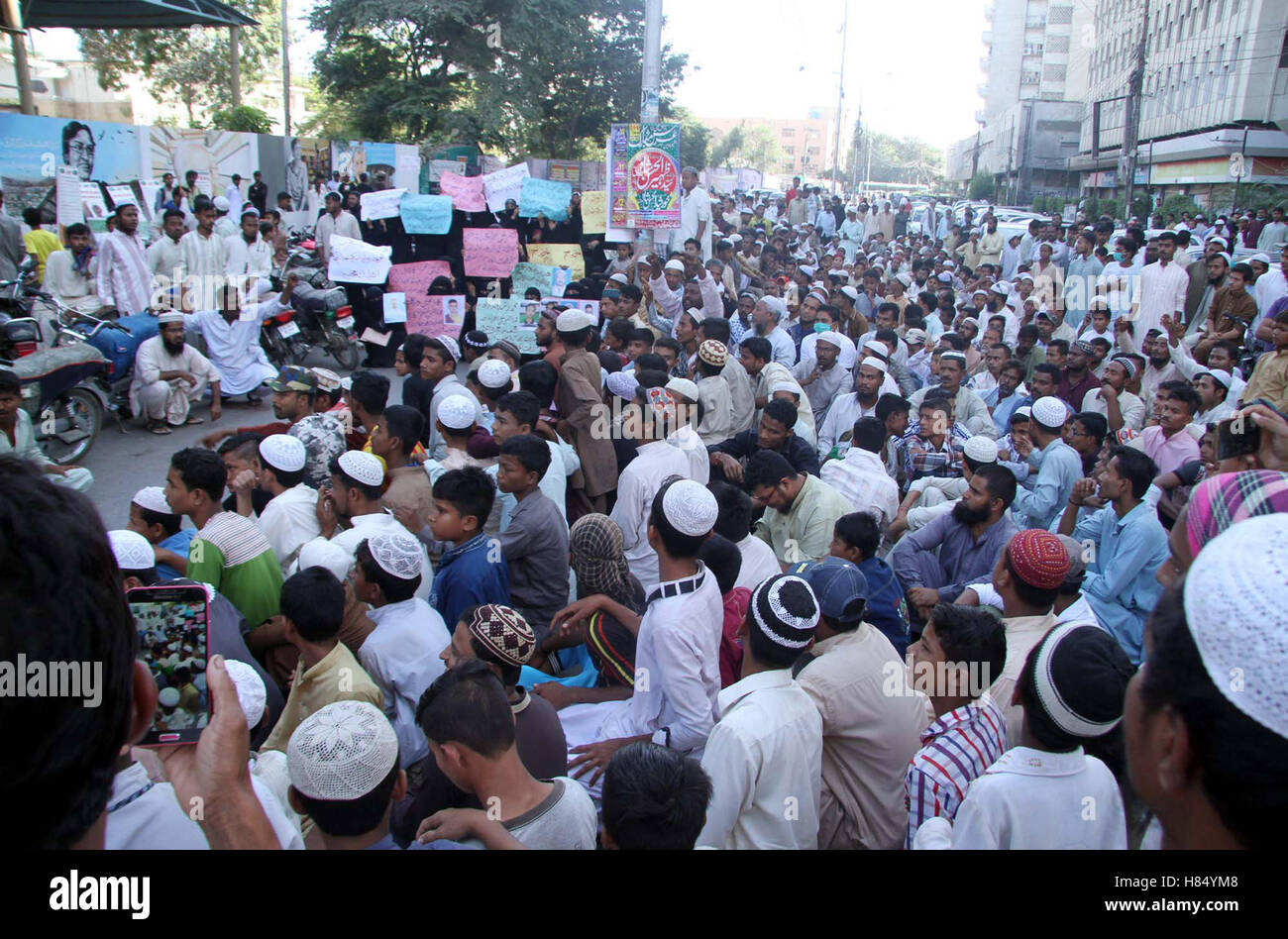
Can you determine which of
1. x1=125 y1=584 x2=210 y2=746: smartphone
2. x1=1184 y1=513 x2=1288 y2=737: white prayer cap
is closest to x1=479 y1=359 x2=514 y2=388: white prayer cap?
x1=125 y1=584 x2=210 y2=746: smartphone

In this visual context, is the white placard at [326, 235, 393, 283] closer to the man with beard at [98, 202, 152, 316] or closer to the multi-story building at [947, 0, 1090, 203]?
the man with beard at [98, 202, 152, 316]

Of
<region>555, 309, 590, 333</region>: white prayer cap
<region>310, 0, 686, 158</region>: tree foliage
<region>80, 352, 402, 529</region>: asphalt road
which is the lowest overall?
<region>80, 352, 402, 529</region>: asphalt road

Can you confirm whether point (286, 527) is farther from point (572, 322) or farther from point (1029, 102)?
point (1029, 102)

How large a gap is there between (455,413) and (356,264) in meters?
7.14

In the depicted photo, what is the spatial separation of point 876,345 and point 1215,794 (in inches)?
294

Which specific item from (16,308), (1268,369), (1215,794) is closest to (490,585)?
(1215,794)

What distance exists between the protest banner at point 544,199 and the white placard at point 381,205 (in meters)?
2.04

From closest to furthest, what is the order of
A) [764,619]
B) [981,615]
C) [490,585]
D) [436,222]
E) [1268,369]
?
[764,619], [981,615], [490,585], [1268,369], [436,222]

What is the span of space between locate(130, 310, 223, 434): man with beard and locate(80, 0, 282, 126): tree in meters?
27.3

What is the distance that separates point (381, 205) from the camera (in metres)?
12.6

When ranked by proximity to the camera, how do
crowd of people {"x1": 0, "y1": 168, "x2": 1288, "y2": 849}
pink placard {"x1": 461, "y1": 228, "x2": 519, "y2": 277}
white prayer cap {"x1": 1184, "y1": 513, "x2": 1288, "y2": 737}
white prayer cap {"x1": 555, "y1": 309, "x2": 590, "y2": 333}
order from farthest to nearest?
pink placard {"x1": 461, "y1": 228, "x2": 519, "y2": 277}, white prayer cap {"x1": 555, "y1": 309, "x2": 590, "y2": 333}, crowd of people {"x1": 0, "y1": 168, "x2": 1288, "y2": 849}, white prayer cap {"x1": 1184, "y1": 513, "x2": 1288, "y2": 737}

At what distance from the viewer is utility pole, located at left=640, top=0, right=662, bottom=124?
35.6 feet

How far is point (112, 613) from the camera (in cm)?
111
